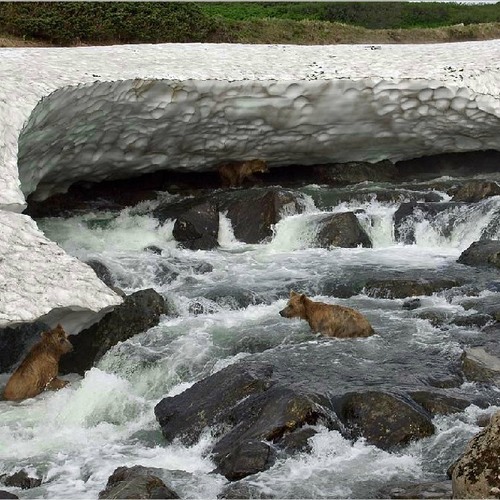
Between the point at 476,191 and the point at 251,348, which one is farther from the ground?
the point at 476,191

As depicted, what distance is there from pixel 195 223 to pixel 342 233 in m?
3.01

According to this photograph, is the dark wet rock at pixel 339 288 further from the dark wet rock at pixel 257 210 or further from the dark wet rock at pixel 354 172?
the dark wet rock at pixel 354 172

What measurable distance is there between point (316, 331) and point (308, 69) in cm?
785

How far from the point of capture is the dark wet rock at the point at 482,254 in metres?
16.3

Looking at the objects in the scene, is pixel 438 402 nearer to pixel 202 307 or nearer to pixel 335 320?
pixel 335 320

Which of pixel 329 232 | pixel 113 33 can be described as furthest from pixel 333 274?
pixel 113 33

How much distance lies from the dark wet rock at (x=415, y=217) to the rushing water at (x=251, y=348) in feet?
0.18

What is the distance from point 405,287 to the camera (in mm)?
15039

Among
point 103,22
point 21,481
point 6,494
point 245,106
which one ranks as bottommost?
point 21,481

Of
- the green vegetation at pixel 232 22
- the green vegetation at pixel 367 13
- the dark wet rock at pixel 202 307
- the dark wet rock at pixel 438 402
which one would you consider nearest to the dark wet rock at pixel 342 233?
the dark wet rock at pixel 202 307

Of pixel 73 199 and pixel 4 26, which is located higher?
pixel 4 26

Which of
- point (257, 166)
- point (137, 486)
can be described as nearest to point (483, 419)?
point (137, 486)

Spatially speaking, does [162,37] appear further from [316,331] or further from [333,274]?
[316,331]

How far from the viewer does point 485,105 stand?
1942 cm
